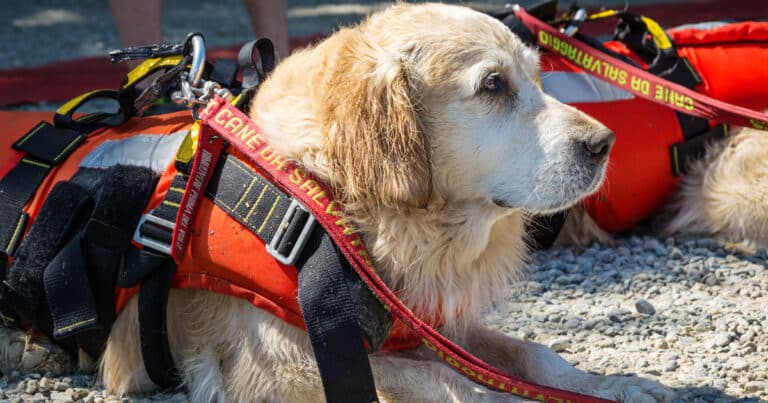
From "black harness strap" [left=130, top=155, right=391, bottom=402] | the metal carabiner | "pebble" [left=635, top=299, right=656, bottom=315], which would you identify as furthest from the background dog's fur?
the metal carabiner

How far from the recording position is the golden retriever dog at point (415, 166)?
2.70 m

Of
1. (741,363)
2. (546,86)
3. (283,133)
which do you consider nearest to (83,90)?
(546,86)

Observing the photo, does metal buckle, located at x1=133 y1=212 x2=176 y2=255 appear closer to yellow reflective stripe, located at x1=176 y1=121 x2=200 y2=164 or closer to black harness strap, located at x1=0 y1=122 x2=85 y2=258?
yellow reflective stripe, located at x1=176 y1=121 x2=200 y2=164

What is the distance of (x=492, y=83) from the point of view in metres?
2.80

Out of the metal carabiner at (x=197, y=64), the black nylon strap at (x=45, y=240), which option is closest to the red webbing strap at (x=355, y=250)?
the metal carabiner at (x=197, y=64)

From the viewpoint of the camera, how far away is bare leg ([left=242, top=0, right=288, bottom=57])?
4969 mm

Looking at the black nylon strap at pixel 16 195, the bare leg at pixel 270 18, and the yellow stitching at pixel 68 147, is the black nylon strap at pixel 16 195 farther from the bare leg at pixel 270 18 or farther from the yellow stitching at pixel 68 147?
the bare leg at pixel 270 18

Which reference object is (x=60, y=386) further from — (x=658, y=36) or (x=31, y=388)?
(x=658, y=36)

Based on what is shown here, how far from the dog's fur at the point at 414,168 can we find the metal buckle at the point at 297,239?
0.44 ft

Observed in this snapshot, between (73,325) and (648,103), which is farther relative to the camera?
(648,103)

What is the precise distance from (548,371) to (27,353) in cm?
178

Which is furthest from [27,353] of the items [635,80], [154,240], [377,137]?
[635,80]

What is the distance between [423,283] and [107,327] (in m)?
1.04

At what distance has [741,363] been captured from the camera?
3107mm
